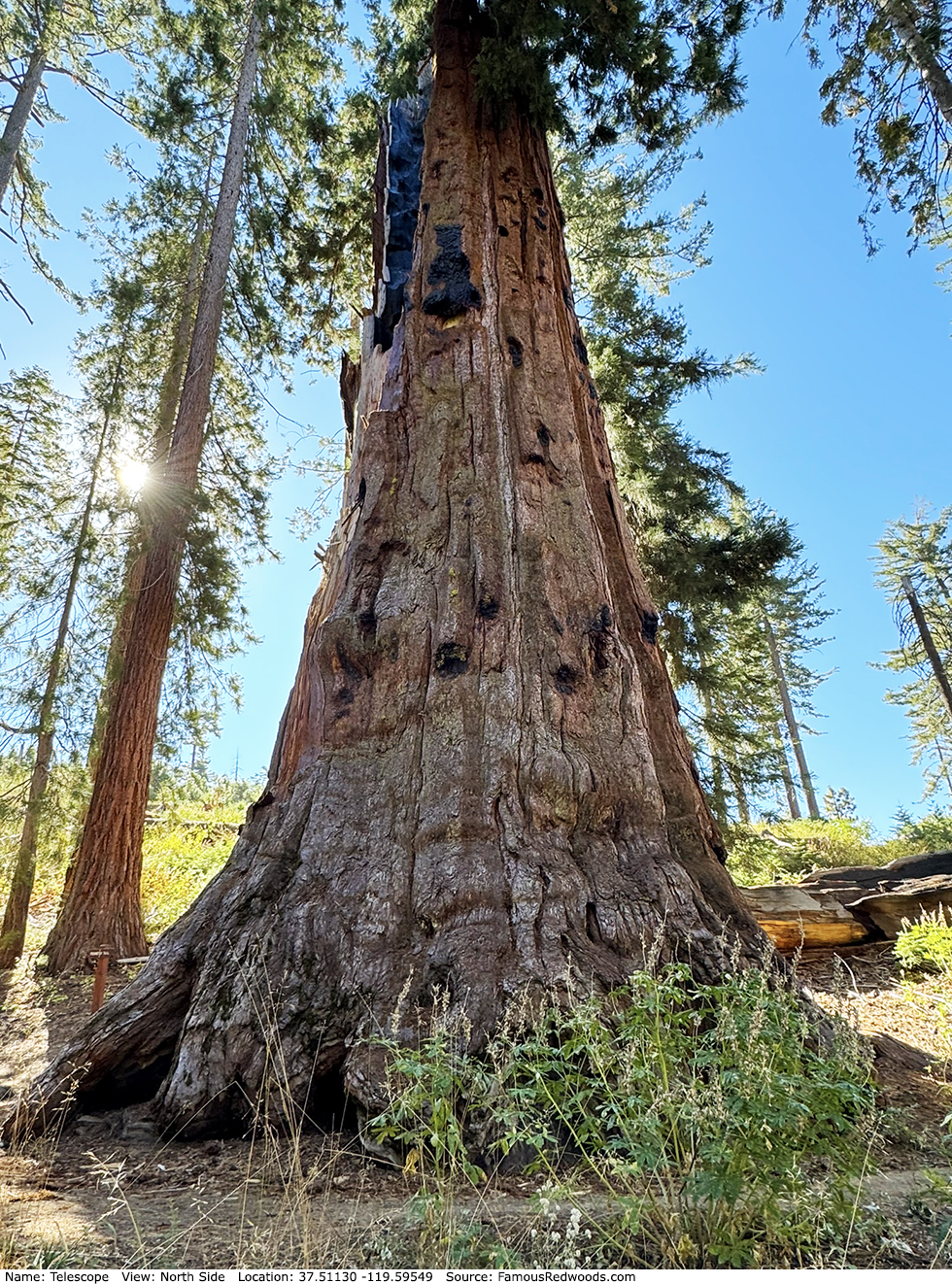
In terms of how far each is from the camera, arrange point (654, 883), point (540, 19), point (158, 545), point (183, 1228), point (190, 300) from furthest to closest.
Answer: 1. point (190, 300)
2. point (158, 545)
3. point (540, 19)
4. point (654, 883)
5. point (183, 1228)

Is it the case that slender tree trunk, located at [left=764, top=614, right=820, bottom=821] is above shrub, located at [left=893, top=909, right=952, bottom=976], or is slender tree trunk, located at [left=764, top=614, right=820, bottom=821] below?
above

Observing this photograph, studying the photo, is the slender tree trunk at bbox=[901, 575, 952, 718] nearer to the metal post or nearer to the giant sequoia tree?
the giant sequoia tree

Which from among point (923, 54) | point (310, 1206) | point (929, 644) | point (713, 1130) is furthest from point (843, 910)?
point (929, 644)

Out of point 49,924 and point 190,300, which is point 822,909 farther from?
point 190,300

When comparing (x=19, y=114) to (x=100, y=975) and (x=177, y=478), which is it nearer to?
(x=177, y=478)

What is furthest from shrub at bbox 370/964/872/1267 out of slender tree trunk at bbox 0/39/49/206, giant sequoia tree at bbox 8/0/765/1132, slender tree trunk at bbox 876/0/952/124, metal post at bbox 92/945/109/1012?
slender tree trunk at bbox 0/39/49/206

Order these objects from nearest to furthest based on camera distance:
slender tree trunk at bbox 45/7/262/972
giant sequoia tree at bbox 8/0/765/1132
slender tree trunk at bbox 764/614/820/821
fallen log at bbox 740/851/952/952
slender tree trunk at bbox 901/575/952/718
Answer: giant sequoia tree at bbox 8/0/765/1132
fallen log at bbox 740/851/952/952
slender tree trunk at bbox 45/7/262/972
slender tree trunk at bbox 901/575/952/718
slender tree trunk at bbox 764/614/820/821

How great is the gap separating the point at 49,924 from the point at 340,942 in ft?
24.0

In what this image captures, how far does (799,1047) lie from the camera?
187 cm

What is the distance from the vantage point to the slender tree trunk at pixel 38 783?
662 cm

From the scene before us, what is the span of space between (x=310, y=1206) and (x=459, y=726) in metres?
1.98

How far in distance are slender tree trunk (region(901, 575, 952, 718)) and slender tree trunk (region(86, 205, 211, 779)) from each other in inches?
760

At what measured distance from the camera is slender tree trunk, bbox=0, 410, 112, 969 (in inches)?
261

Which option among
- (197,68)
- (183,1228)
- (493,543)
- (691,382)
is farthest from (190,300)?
(183,1228)
